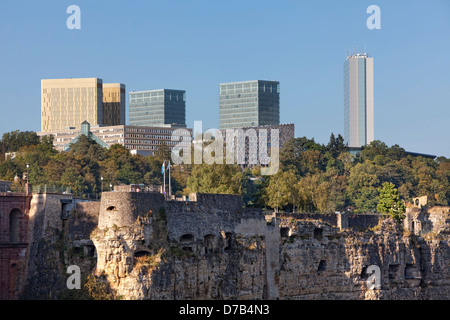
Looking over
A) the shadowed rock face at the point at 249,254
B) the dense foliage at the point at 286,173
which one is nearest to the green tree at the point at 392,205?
the dense foliage at the point at 286,173

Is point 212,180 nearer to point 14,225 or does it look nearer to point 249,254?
point 249,254

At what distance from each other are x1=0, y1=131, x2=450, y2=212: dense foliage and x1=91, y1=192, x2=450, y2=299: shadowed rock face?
1265 cm

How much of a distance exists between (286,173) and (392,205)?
13089 millimetres

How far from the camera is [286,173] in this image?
124 meters

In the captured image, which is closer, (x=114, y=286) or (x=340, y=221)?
(x=114, y=286)

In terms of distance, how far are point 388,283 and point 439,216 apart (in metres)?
13.1

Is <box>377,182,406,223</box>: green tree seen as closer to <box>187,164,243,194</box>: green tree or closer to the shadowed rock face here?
the shadowed rock face

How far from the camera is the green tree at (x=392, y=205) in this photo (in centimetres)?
11381

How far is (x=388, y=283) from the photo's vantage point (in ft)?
349

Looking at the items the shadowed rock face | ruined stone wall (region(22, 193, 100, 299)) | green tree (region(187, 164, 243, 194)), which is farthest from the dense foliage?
ruined stone wall (region(22, 193, 100, 299))

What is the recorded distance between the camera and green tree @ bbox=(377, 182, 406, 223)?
373 feet
